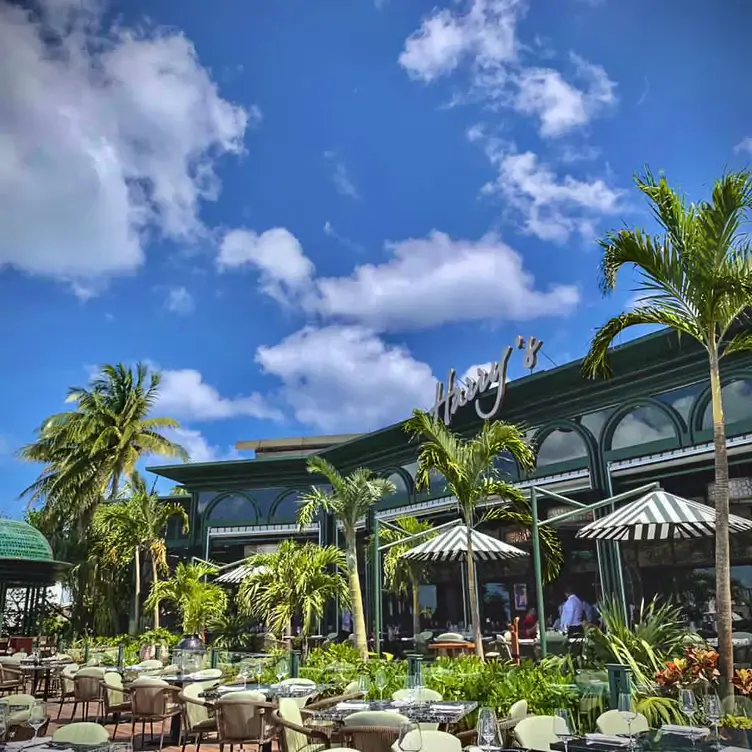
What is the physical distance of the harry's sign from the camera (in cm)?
1591

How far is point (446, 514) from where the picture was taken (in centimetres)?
1905

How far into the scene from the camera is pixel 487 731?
444 centimetres

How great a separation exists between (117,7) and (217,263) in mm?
10046

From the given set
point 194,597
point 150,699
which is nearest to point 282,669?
point 150,699

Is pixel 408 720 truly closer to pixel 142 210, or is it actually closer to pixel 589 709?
pixel 589 709

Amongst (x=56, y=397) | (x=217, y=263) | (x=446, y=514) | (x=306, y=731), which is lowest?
(x=306, y=731)

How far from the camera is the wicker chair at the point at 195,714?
8.47m

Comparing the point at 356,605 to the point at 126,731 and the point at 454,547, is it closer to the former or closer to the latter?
the point at 454,547

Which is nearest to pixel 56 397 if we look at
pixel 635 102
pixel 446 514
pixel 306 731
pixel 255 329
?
pixel 255 329

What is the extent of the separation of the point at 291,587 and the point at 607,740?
1059 cm

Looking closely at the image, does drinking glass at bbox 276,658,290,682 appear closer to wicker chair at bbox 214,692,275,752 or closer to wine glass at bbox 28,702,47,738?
wicker chair at bbox 214,692,275,752

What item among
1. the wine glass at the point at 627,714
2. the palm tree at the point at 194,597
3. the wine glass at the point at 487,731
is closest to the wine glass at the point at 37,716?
the wine glass at the point at 487,731

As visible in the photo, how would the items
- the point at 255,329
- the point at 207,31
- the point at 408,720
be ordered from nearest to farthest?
1. the point at 408,720
2. the point at 207,31
3. the point at 255,329

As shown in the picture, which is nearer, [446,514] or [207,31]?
[207,31]
